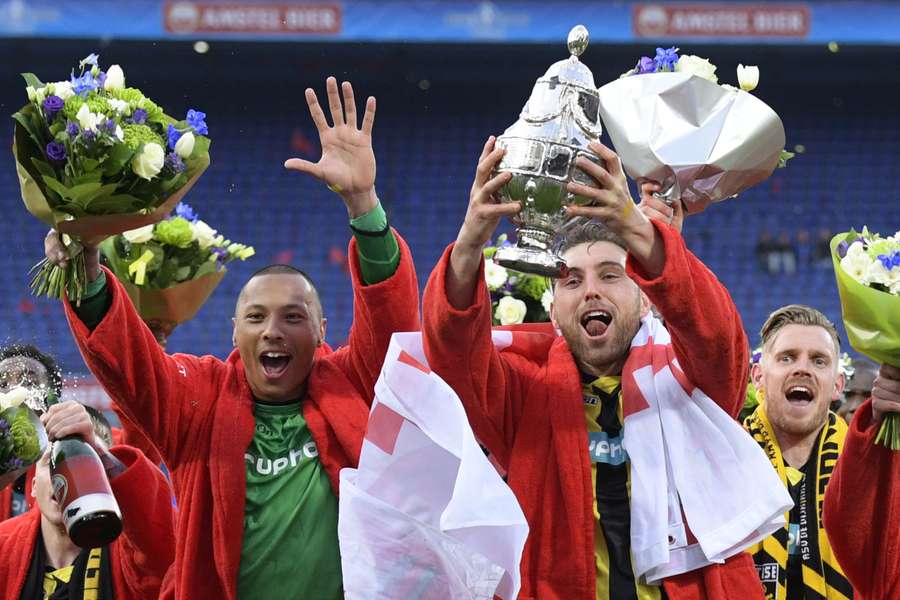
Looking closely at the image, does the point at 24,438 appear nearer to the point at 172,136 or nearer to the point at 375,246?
the point at 172,136

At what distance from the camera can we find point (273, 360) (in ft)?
12.2

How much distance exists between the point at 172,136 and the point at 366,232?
0.53 m

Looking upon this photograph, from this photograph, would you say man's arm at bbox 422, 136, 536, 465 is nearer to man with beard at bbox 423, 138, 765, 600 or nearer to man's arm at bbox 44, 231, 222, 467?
man with beard at bbox 423, 138, 765, 600

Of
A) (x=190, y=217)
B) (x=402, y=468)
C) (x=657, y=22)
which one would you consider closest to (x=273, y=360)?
(x=402, y=468)

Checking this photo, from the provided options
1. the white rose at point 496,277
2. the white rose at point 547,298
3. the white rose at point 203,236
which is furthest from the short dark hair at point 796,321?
the white rose at point 203,236

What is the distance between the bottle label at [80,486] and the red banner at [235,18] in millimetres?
10808

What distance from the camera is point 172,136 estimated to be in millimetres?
3336

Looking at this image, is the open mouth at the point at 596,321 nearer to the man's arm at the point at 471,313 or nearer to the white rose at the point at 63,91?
the man's arm at the point at 471,313

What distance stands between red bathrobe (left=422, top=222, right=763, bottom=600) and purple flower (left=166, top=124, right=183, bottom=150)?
0.74m

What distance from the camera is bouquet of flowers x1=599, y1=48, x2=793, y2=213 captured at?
3.52 metres

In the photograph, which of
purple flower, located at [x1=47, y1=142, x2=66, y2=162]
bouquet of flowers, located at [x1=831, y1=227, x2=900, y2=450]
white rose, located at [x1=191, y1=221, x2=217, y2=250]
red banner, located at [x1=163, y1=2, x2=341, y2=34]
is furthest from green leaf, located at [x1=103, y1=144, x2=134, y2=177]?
red banner, located at [x1=163, y1=2, x2=341, y2=34]

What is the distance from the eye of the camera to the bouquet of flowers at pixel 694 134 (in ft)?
11.6

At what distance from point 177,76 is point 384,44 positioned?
2.62m

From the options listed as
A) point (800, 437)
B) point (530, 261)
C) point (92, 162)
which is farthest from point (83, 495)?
point (800, 437)
